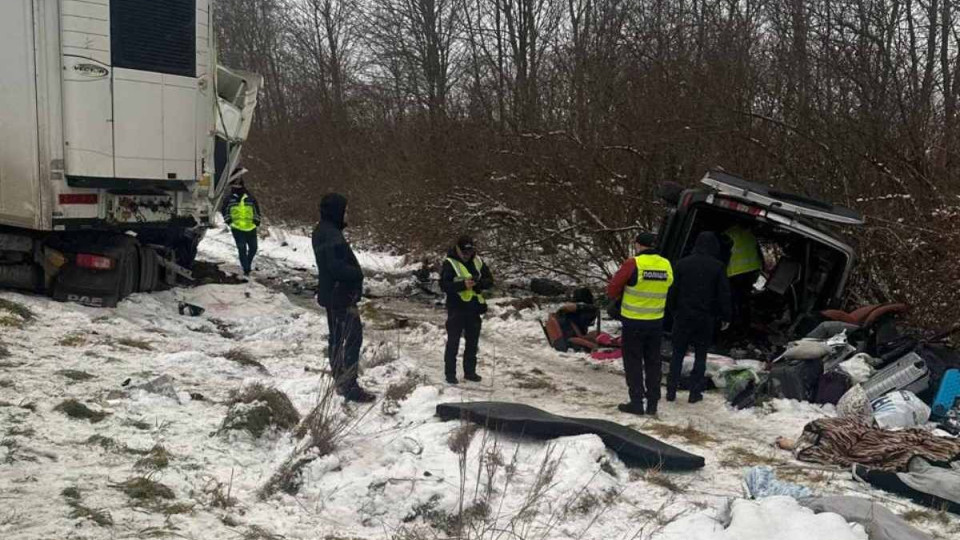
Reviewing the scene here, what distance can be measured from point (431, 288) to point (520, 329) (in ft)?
10.5

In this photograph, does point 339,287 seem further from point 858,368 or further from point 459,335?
point 858,368

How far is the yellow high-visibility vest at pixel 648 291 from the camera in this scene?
7.06 m

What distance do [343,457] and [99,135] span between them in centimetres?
515

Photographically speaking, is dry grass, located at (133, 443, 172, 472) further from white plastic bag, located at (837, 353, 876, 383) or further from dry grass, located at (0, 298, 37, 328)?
white plastic bag, located at (837, 353, 876, 383)

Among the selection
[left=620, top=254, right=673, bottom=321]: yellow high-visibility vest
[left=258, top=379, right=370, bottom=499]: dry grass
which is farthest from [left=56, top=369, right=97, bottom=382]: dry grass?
[left=620, top=254, right=673, bottom=321]: yellow high-visibility vest

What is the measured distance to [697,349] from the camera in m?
7.60

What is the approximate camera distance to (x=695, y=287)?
7508mm

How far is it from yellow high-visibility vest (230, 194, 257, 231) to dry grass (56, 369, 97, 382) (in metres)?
7.32

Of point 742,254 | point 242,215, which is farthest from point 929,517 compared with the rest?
point 242,215

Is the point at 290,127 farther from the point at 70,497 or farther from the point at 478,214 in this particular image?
the point at 70,497

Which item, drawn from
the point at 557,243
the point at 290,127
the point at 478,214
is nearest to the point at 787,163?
the point at 557,243

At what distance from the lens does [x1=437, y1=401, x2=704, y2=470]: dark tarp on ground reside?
5297mm

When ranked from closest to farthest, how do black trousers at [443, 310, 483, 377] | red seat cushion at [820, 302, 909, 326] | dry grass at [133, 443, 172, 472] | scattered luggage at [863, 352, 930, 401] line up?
dry grass at [133, 443, 172, 472], scattered luggage at [863, 352, 930, 401], black trousers at [443, 310, 483, 377], red seat cushion at [820, 302, 909, 326]

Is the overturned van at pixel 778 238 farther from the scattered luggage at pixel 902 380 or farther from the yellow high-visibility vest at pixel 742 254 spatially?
the scattered luggage at pixel 902 380
